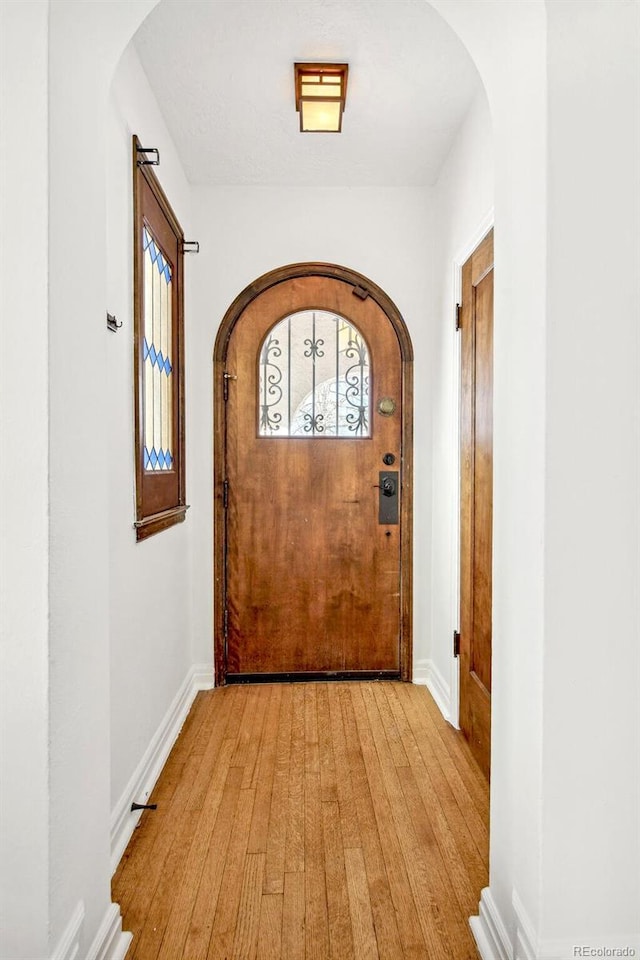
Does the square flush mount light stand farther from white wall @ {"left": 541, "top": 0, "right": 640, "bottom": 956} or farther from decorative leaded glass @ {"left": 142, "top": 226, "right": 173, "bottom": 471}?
white wall @ {"left": 541, "top": 0, "right": 640, "bottom": 956}

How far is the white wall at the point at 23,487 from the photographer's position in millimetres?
1051

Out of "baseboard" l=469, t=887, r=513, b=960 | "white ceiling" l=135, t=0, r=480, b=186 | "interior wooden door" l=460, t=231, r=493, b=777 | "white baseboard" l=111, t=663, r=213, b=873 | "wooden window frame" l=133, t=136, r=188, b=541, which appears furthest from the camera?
"interior wooden door" l=460, t=231, r=493, b=777

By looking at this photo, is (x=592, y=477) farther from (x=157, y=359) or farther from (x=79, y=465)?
(x=157, y=359)

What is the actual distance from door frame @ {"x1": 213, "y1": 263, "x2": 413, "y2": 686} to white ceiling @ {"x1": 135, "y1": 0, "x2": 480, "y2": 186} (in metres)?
0.45

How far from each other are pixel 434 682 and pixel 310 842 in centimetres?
133

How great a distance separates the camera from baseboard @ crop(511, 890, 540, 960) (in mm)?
1125

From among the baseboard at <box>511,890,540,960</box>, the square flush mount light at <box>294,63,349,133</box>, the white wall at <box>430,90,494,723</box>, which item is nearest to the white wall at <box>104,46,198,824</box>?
the square flush mount light at <box>294,63,349,133</box>

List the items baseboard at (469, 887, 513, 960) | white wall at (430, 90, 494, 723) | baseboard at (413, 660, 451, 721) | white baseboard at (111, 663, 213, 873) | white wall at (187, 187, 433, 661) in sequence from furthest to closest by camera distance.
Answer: white wall at (187, 187, 433, 661)
baseboard at (413, 660, 451, 721)
white wall at (430, 90, 494, 723)
white baseboard at (111, 663, 213, 873)
baseboard at (469, 887, 513, 960)

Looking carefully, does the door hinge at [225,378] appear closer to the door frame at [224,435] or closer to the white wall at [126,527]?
the door frame at [224,435]

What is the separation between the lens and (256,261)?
10.0 ft

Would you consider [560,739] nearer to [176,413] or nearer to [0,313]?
[0,313]

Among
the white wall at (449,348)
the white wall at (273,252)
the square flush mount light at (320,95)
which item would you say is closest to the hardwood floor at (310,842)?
the white wall at (449,348)

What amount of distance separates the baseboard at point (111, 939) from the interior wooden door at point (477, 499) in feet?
4.14

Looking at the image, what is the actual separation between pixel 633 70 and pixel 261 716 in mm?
2513
